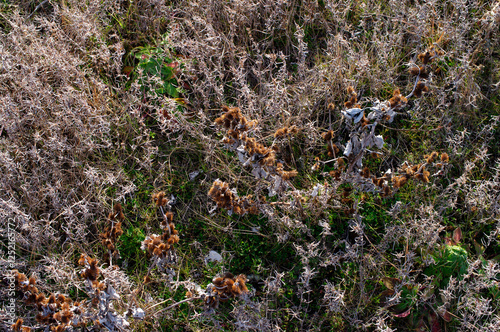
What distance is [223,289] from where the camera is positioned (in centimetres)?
217

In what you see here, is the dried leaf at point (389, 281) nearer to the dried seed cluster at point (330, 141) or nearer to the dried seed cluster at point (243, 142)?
the dried seed cluster at point (330, 141)

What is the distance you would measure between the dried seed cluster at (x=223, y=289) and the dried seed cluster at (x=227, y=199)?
0.38 meters

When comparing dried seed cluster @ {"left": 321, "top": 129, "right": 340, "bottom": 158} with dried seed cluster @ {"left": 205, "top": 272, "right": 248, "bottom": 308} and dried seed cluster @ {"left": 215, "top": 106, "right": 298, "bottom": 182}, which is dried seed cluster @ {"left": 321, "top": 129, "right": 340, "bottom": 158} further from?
dried seed cluster @ {"left": 205, "top": 272, "right": 248, "bottom": 308}

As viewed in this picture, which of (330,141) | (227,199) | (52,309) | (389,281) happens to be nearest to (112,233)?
(52,309)

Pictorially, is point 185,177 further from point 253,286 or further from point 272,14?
point 272,14

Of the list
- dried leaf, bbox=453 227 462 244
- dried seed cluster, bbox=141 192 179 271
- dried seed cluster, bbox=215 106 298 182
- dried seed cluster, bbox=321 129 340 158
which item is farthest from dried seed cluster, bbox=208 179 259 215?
dried leaf, bbox=453 227 462 244

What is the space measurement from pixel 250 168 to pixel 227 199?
23.1 inches

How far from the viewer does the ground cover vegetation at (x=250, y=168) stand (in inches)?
94.5

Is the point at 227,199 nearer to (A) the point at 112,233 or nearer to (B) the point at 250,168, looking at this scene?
(B) the point at 250,168

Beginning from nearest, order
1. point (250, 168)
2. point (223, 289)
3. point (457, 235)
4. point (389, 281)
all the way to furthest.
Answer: point (223, 289), point (389, 281), point (457, 235), point (250, 168)

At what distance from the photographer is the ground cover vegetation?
94.5 inches

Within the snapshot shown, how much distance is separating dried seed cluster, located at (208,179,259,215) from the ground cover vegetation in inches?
0.6

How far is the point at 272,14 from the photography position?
3.21 meters

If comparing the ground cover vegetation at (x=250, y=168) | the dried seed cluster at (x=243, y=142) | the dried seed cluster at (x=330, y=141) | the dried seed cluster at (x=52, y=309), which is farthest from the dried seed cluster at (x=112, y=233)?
the dried seed cluster at (x=330, y=141)
